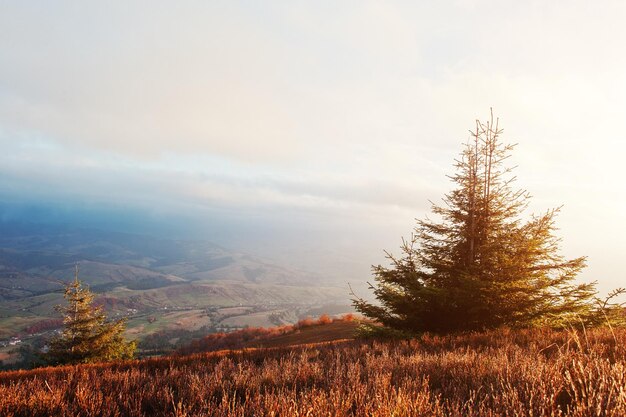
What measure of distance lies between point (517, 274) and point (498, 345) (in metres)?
4.61

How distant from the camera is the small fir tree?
2923 cm

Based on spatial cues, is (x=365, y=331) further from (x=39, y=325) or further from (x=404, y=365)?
(x=39, y=325)

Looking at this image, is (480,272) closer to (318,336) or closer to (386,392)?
(386,392)

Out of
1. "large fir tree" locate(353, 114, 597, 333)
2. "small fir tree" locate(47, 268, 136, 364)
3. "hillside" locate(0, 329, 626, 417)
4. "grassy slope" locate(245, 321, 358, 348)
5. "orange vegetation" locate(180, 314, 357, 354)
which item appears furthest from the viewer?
"small fir tree" locate(47, 268, 136, 364)

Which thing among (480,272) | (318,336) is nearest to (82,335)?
(318,336)

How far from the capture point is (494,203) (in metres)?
13.8

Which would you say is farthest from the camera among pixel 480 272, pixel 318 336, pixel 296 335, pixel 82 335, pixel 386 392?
pixel 296 335

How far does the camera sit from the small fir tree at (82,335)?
29.2 meters

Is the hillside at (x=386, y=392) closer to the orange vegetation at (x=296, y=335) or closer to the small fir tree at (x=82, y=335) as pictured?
the orange vegetation at (x=296, y=335)

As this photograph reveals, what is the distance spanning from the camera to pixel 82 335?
99.0 feet

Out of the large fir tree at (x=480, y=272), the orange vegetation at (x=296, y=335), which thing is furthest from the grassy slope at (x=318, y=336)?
the large fir tree at (x=480, y=272)

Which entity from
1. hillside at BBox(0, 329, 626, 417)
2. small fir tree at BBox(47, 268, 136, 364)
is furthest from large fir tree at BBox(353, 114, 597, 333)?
small fir tree at BBox(47, 268, 136, 364)

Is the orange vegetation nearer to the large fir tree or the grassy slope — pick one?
the grassy slope

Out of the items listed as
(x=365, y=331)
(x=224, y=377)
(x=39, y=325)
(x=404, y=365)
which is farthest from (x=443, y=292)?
(x=39, y=325)
